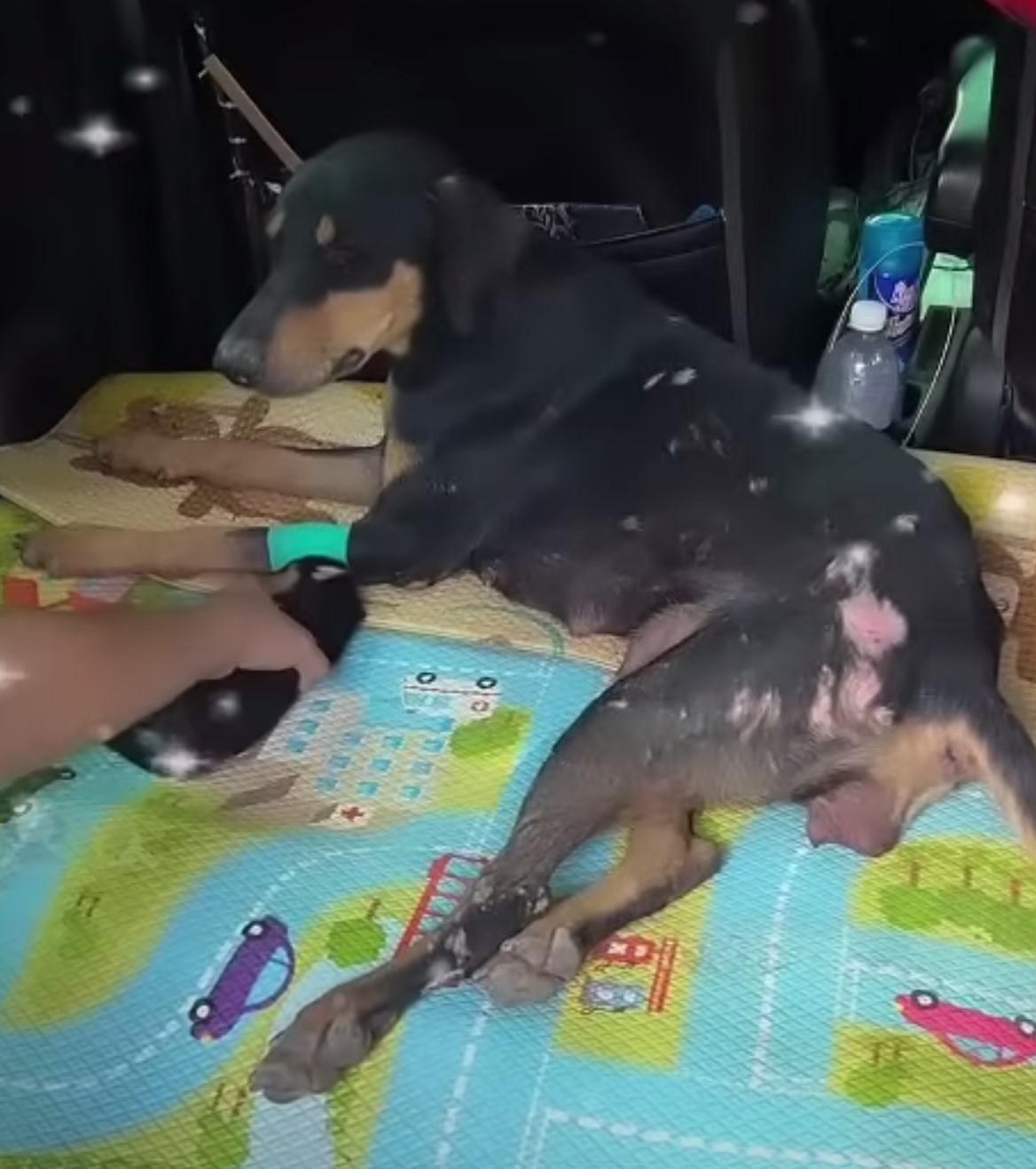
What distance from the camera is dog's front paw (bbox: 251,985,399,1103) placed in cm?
141

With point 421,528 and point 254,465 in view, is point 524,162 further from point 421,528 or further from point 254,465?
point 421,528

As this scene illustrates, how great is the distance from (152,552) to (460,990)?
0.64 metres

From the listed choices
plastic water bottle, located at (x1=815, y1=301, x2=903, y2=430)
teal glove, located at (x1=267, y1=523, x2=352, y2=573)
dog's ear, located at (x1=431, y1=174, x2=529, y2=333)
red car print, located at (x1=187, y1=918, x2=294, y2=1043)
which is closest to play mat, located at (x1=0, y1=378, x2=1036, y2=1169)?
red car print, located at (x1=187, y1=918, x2=294, y2=1043)

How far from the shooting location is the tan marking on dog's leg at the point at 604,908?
4.86ft

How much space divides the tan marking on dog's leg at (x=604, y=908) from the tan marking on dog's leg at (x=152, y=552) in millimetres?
536

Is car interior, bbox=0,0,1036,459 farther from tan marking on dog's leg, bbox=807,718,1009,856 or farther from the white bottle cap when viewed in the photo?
tan marking on dog's leg, bbox=807,718,1009,856

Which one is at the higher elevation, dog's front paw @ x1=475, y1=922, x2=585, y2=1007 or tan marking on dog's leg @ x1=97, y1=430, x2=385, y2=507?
tan marking on dog's leg @ x1=97, y1=430, x2=385, y2=507

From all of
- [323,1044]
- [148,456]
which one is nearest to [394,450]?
[148,456]

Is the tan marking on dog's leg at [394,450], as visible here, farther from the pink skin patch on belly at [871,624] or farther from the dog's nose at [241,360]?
the pink skin patch on belly at [871,624]

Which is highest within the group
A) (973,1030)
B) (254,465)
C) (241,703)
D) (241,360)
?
(241,360)

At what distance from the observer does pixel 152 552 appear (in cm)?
190

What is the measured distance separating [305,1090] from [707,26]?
1262mm

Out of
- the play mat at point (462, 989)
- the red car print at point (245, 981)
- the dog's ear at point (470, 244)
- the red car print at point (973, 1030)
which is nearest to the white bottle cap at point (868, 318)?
the play mat at point (462, 989)

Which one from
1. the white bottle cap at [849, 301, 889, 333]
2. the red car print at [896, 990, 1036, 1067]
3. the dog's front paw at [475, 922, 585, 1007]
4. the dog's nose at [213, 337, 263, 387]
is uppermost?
the dog's nose at [213, 337, 263, 387]
